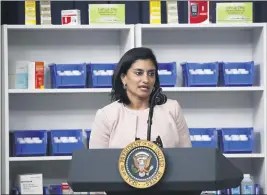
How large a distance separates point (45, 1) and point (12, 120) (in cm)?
91

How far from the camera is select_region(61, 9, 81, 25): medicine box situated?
411cm

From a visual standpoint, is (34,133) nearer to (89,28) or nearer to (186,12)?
(89,28)

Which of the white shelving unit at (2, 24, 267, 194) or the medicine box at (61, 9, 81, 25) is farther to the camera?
the white shelving unit at (2, 24, 267, 194)

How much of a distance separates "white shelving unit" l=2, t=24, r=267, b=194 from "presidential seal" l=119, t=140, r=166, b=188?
9.18 ft

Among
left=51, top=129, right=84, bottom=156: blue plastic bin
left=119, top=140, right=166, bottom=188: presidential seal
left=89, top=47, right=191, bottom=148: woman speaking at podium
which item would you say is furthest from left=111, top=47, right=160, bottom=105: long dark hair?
left=51, top=129, right=84, bottom=156: blue plastic bin

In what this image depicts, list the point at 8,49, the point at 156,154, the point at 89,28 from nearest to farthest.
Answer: the point at 156,154 < the point at 89,28 < the point at 8,49

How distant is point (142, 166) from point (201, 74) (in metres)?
2.81

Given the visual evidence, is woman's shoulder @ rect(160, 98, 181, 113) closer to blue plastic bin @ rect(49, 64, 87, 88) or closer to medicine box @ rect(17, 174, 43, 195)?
blue plastic bin @ rect(49, 64, 87, 88)

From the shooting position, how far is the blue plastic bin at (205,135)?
4.18 m

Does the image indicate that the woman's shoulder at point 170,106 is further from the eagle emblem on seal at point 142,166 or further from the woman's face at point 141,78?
the eagle emblem on seal at point 142,166

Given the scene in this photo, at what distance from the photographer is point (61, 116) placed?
4410 mm

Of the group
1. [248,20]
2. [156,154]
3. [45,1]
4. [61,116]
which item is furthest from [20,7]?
[156,154]

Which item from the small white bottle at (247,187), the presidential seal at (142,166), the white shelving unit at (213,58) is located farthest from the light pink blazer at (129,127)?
the white shelving unit at (213,58)

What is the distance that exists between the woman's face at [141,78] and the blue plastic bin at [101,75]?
1994 mm
